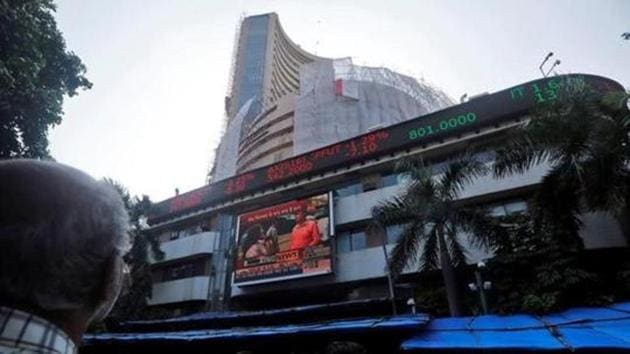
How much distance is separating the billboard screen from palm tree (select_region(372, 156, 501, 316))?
4461mm

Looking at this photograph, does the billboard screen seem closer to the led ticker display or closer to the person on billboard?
the person on billboard

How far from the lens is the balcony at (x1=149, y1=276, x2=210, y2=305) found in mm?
19312

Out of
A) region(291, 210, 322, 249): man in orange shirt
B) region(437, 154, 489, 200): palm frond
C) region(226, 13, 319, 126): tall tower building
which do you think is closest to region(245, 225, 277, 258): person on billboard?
region(291, 210, 322, 249): man in orange shirt

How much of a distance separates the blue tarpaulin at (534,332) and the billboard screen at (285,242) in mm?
8040

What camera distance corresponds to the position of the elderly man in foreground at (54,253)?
105 centimetres

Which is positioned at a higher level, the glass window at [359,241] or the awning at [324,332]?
the glass window at [359,241]

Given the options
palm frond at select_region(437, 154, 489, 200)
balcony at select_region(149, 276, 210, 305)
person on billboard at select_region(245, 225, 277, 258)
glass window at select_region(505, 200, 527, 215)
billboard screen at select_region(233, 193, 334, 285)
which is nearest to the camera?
palm frond at select_region(437, 154, 489, 200)

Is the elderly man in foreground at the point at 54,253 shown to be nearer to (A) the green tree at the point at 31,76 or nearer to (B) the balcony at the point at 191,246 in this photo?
(A) the green tree at the point at 31,76

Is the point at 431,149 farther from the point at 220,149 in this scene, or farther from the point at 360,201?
the point at 220,149

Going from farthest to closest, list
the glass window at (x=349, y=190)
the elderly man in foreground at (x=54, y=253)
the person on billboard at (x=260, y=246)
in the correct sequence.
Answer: the glass window at (x=349, y=190) < the person on billboard at (x=260, y=246) < the elderly man in foreground at (x=54, y=253)

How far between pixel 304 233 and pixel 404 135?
6.13 metres

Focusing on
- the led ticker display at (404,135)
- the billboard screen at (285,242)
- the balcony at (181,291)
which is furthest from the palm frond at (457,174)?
the balcony at (181,291)

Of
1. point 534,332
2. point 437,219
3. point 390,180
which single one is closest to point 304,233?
point 390,180

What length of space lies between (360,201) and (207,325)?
834cm
